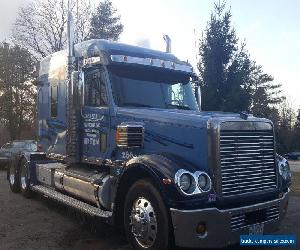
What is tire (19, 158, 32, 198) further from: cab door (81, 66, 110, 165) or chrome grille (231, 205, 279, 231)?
chrome grille (231, 205, 279, 231)

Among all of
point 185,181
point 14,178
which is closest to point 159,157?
point 185,181

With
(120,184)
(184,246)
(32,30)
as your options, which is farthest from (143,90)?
(32,30)

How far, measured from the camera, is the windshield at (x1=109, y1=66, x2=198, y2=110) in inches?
302

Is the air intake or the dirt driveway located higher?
the air intake

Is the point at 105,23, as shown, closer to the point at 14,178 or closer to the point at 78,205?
the point at 14,178

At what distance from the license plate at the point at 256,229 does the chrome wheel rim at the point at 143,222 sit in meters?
1.30

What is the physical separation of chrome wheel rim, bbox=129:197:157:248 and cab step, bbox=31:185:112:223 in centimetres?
69

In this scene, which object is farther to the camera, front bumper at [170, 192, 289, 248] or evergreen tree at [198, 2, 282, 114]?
evergreen tree at [198, 2, 282, 114]

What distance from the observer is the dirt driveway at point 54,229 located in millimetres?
7191

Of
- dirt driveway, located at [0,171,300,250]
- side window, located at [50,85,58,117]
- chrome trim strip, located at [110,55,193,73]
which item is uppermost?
chrome trim strip, located at [110,55,193,73]

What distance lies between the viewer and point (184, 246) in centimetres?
579

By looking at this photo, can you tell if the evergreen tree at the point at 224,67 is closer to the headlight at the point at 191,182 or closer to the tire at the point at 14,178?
the tire at the point at 14,178

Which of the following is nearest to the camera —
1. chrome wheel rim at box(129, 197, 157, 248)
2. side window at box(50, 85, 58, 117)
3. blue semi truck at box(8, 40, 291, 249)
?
blue semi truck at box(8, 40, 291, 249)

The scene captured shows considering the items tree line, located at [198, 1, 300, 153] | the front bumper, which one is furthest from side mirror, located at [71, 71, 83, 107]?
tree line, located at [198, 1, 300, 153]
